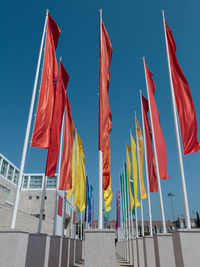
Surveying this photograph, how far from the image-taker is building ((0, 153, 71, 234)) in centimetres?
2959

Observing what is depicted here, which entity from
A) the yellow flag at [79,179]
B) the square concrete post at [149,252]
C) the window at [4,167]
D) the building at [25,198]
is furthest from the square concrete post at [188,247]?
the window at [4,167]

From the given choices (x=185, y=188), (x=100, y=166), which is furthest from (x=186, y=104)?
(x=100, y=166)

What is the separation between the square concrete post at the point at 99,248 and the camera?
6.85 metres

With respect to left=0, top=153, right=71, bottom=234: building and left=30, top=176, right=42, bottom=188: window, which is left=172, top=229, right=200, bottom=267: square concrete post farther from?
left=30, top=176, right=42, bottom=188: window

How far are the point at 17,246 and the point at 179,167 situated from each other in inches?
244

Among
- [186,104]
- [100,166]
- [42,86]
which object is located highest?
[42,86]

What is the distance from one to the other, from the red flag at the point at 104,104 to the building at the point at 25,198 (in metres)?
22.2

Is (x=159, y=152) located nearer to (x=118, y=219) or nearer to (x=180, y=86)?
(x=180, y=86)

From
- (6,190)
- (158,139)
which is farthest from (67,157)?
(6,190)

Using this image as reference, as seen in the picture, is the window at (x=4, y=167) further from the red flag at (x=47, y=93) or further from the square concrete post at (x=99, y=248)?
the square concrete post at (x=99, y=248)

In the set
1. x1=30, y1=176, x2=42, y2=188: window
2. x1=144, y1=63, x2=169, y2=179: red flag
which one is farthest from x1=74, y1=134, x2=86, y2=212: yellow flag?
x1=30, y1=176, x2=42, y2=188: window

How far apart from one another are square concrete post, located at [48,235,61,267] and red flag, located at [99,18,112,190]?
4.69 metres

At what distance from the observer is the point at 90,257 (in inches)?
271

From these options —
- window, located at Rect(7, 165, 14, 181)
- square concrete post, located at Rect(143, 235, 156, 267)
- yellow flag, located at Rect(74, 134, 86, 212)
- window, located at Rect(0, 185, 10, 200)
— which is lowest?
square concrete post, located at Rect(143, 235, 156, 267)
